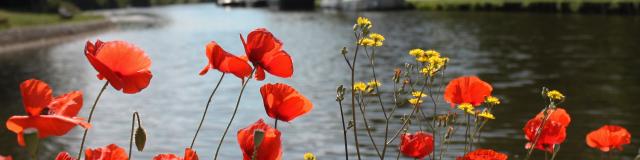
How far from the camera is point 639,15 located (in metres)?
35.5

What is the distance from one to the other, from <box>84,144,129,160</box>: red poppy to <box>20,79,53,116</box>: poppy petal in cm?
22

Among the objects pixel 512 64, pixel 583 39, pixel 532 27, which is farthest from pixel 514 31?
pixel 512 64

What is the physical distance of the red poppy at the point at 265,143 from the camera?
6.08ft

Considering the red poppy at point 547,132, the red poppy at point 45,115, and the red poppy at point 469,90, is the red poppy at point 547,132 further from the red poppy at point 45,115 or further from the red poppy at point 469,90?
the red poppy at point 45,115

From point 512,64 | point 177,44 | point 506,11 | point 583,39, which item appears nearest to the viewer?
point 512,64

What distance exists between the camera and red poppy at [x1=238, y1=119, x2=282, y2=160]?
1.85 metres

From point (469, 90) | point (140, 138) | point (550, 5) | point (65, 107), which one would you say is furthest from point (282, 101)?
point (550, 5)

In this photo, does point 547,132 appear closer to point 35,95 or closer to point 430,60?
point 430,60

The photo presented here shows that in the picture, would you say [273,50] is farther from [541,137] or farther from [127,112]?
[127,112]

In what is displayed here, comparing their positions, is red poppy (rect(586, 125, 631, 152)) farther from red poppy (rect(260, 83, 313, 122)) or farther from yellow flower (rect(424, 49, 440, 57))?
red poppy (rect(260, 83, 313, 122))

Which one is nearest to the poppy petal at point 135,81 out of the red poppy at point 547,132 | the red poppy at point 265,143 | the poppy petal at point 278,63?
the red poppy at point 265,143

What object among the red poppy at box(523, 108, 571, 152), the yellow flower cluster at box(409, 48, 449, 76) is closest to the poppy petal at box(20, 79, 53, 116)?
the yellow flower cluster at box(409, 48, 449, 76)

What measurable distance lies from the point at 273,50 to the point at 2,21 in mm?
29689

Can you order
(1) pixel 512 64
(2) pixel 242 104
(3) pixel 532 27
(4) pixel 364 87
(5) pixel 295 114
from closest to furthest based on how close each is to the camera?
(5) pixel 295 114, (4) pixel 364 87, (2) pixel 242 104, (1) pixel 512 64, (3) pixel 532 27
